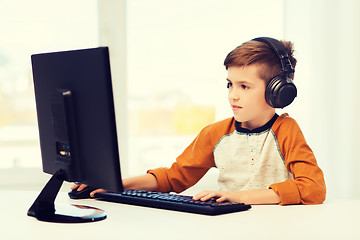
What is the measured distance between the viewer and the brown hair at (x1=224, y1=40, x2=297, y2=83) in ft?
5.09

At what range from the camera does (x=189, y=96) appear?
261 cm

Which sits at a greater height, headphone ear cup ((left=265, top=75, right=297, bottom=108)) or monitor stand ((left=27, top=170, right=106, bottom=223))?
headphone ear cup ((left=265, top=75, right=297, bottom=108))

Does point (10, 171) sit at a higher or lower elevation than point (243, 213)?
lower

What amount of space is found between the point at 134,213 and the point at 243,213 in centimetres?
27

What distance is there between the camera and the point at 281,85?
1480mm

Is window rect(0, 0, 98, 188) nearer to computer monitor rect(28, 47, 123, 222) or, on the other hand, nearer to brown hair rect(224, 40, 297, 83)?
brown hair rect(224, 40, 297, 83)

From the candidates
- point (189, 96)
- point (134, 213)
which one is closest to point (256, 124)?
point (134, 213)

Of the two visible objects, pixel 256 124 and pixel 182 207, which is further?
pixel 256 124

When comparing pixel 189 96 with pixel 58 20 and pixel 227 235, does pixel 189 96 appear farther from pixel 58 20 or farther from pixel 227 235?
pixel 227 235

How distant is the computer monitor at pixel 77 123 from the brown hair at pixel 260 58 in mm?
605

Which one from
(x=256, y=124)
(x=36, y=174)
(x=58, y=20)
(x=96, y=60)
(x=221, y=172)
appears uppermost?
(x=58, y=20)

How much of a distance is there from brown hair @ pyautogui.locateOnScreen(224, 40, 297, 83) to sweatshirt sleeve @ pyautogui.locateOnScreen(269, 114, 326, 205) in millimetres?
162

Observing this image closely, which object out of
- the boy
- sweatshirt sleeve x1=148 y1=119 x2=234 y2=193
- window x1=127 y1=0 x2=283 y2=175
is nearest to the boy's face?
the boy

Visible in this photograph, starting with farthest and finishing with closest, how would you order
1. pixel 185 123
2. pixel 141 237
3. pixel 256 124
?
pixel 185 123
pixel 256 124
pixel 141 237
